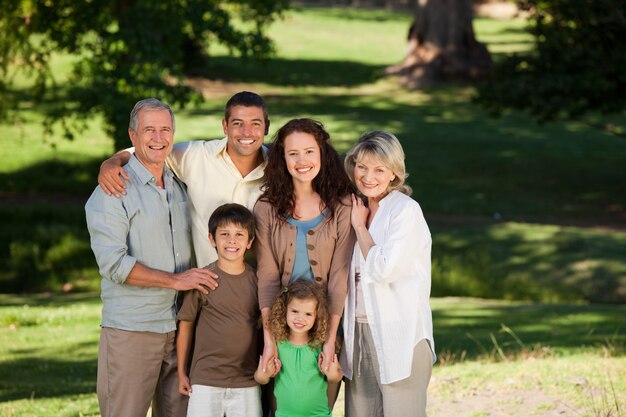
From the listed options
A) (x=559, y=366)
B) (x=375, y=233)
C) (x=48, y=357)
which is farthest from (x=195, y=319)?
(x=48, y=357)

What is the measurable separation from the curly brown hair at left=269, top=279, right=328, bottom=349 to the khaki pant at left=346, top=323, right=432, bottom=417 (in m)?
0.18

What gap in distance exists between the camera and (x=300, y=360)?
5.48 m

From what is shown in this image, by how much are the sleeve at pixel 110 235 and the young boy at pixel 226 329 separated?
1.23 ft

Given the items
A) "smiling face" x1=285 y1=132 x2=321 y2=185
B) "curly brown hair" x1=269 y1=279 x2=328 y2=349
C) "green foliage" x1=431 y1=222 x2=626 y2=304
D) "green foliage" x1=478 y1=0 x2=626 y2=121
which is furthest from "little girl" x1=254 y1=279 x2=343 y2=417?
"green foliage" x1=478 y1=0 x2=626 y2=121

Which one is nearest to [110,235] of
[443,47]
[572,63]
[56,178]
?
[572,63]

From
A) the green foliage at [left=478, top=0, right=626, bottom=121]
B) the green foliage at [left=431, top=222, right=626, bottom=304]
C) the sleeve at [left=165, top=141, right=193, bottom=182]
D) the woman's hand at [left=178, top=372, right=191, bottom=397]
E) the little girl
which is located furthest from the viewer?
the green foliage at [left=478, top=0, right=626, bottom=121]

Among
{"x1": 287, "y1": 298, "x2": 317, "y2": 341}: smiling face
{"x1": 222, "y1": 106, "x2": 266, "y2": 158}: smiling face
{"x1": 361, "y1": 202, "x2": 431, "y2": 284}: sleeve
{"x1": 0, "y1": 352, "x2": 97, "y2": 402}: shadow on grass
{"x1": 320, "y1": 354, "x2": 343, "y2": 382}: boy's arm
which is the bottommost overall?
{"x1": 0, "y1": 352, "x2": 97, "y2": 402}: shadow on grass

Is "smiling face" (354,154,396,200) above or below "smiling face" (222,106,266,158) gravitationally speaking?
below

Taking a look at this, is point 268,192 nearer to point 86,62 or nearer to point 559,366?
point 559,366

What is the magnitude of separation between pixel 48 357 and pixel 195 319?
6336 millimetres

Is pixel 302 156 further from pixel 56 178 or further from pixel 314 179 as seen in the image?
pixel 56 178

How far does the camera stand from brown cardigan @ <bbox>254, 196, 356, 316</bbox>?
17.9 feet

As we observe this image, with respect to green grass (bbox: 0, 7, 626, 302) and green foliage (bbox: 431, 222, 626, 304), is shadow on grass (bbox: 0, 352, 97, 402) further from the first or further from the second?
green foliage (bbox: 431, 222, 626, 304)

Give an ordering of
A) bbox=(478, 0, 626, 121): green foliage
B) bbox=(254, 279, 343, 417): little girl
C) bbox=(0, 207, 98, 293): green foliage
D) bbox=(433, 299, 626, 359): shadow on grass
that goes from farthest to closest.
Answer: bbox=(478, 0, 626, 121): green foliage → bbox=(0, 207, 98, 293): green foliage → bbox=(433, 299, 626, 359): shadow on grass → bbox=(254, 279, 343, 417): little girl
